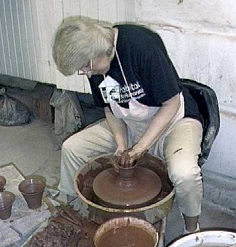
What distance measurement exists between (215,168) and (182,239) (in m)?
0.97

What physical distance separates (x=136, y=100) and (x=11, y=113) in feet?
5.94

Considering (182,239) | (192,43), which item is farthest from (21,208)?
(192,43)

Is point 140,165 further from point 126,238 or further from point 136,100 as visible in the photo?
point 126,238

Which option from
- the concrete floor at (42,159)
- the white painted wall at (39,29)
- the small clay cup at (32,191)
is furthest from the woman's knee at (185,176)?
the white painted wall at (39,29)

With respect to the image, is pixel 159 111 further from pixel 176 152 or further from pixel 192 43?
pixel 192 43

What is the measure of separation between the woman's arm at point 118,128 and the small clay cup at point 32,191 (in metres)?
0.54

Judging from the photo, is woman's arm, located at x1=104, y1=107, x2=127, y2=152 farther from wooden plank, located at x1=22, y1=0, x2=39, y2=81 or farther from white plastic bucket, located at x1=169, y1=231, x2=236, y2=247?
wooden plank, located at x1=22, y1=0, x2=39, y2=81

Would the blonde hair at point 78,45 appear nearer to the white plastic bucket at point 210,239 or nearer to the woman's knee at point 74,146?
the woman's knee at point 74,146

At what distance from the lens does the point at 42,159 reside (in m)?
3.32

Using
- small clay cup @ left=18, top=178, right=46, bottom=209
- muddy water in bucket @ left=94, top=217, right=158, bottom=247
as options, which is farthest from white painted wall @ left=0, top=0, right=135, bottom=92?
muddy water in bucket @ left=94, top=217, right=158, bottom=247

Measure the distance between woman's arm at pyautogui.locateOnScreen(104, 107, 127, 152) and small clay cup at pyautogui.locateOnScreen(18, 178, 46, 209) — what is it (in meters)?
0.54

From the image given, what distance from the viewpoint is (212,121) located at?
235cm

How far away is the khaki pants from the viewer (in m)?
2.13

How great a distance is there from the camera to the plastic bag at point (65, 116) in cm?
338
